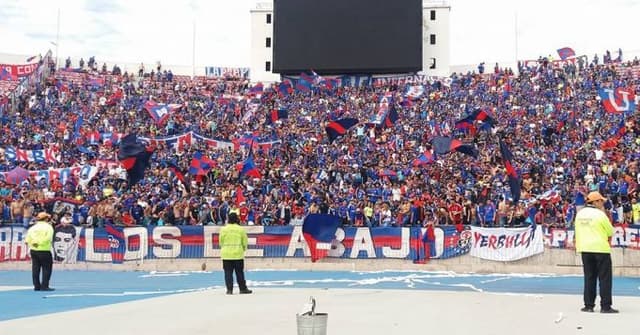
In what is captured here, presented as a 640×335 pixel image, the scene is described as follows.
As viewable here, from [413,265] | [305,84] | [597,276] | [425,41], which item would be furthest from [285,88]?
[597,276]

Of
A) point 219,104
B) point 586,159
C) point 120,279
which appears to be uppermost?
point 219,104

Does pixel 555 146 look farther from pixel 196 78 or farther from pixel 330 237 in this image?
pixel 196 78

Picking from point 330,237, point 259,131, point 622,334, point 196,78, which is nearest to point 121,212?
point 330,237

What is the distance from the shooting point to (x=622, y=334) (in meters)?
8.87

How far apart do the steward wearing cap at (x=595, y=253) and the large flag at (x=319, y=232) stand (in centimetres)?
1327

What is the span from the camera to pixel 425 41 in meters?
64.5

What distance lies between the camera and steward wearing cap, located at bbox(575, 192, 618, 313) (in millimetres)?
10977

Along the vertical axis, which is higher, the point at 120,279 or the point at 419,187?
the point at 419,187

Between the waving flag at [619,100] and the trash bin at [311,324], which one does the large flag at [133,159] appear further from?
the trash bin at [311,324]

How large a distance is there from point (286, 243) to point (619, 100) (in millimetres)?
15852

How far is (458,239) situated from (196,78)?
4123 cm

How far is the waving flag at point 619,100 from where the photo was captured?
101 ft

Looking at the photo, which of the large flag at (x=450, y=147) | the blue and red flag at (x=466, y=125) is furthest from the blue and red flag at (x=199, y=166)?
the blue and red flag at (x=466, y=125)

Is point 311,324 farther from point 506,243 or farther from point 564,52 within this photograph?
point 564,52
